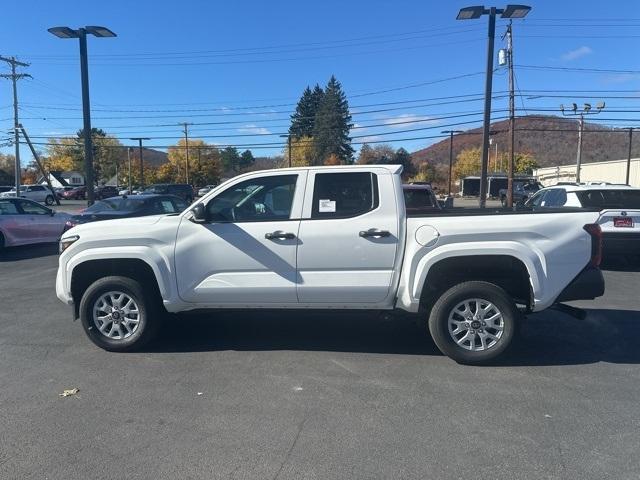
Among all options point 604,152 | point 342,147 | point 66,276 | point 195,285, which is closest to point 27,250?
point 66,276

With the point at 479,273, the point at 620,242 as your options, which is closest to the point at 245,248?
the point at 479,273

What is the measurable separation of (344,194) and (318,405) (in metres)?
2.11

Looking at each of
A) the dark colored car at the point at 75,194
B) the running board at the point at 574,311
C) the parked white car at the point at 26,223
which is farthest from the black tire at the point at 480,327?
the dark colored car at the point at 75,194

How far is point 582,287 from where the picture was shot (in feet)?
17.3

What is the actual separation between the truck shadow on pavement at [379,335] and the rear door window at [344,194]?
1486 mm

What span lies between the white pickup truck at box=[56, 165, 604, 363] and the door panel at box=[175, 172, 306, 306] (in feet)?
0.04

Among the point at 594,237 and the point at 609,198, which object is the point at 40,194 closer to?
the point at 609,198

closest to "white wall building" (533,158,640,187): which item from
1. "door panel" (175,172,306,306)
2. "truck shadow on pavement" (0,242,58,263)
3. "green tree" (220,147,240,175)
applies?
"truck shadow on pavement" (0,242,58,263)

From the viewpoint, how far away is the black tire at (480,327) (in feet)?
17.4

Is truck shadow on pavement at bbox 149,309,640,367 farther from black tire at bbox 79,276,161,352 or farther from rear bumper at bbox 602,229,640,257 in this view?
rear bumper at bbox 602,229,640,257

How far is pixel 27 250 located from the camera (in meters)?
15.1

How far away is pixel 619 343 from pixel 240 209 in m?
4.35

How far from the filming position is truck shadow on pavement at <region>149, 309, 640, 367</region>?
5805 millimetres

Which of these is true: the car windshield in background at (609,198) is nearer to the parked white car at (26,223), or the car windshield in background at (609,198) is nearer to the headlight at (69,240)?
the headlight at (69,240)
